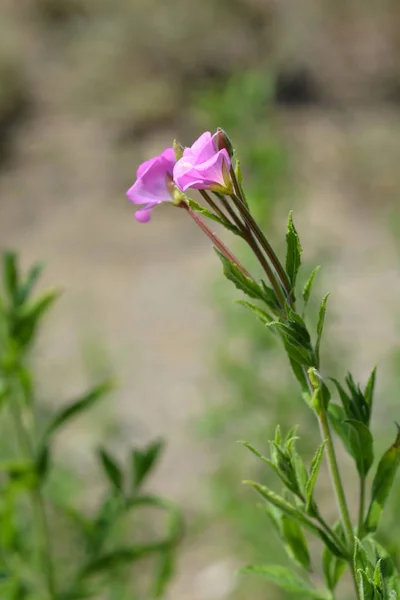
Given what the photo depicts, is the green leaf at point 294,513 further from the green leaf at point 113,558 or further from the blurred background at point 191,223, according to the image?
the blurred background at point 191,223

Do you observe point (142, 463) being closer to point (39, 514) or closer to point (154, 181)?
point (39, 514)

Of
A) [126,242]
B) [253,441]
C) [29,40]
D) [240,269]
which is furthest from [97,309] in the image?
Result: [29,40]

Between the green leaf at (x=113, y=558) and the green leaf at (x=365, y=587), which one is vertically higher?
the green leaf at (x=113, y=558)

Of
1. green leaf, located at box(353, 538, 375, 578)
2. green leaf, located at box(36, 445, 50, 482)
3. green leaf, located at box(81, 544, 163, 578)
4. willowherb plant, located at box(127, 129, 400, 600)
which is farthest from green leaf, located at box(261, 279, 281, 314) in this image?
green leaf, located at box(81, 544, 163, 578)

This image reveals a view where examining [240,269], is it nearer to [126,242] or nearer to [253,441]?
[253,441]

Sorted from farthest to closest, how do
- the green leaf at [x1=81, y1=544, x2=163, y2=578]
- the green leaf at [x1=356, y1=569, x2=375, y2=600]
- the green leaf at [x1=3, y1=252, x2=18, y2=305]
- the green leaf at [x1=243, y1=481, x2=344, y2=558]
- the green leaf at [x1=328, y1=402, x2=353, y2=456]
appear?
1. the green leaf at [x1=81, y1=544, x2=163, y2=578]
2. the green leaf at [x1=3, y1=252, x2=18, y2=305]
3. the green leaf at [x1=328, y1=402, x2=353, y2=456]
4. the green leaf at [x1=243, y1=481, x2=344, y2=558]
5. the green leaf at [x1=356, y1=569, x2=375, y2=600]

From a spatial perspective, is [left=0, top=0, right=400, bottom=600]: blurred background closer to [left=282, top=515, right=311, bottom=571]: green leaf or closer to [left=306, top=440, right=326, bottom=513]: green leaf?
[left=282, top=515, right=311, bottom=571]: green leaf

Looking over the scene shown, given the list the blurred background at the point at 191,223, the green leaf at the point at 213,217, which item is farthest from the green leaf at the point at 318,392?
the blurred background at the point at 191,223
